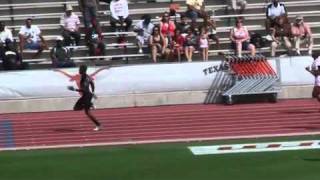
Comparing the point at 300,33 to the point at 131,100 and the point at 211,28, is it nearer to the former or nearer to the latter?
the point at 211,28

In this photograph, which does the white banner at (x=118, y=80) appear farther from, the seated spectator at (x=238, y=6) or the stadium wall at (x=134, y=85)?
the seated spectator at (x=238, y=6)

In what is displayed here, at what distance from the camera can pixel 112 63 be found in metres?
24.0

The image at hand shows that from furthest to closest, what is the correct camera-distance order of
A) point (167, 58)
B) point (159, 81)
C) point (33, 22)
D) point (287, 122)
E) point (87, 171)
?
1. point (33, 22)
2. point (167, 58)
3. point (159, 81)
4. point (287, 122)
5. point (87, 171)

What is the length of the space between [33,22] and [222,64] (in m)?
7.76

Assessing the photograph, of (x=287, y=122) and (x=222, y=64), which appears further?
(x=222, y=64)

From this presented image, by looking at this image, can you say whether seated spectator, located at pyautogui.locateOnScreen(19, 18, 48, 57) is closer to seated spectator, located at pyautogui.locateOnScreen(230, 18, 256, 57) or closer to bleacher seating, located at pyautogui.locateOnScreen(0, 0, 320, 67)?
bleacher seating, located at pyautogui.locateOnScreen(0, 0, 320, 67)

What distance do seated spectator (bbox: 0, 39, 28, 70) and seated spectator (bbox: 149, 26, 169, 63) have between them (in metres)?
4.20

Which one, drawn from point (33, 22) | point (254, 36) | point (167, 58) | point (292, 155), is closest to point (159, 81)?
point (167, 58)

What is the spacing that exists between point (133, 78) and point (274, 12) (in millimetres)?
6169

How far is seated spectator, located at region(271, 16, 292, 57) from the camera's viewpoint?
24.5m

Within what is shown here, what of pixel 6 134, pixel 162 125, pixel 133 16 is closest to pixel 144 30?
pixel 133 16

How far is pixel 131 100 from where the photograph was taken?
22.3 meters

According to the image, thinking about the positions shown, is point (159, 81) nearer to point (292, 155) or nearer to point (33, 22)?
point (33, 22)

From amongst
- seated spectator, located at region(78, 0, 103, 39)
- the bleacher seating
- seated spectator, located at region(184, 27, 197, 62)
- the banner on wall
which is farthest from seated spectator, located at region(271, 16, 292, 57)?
seated spectator, located at region(78, 0, 103, 39)
